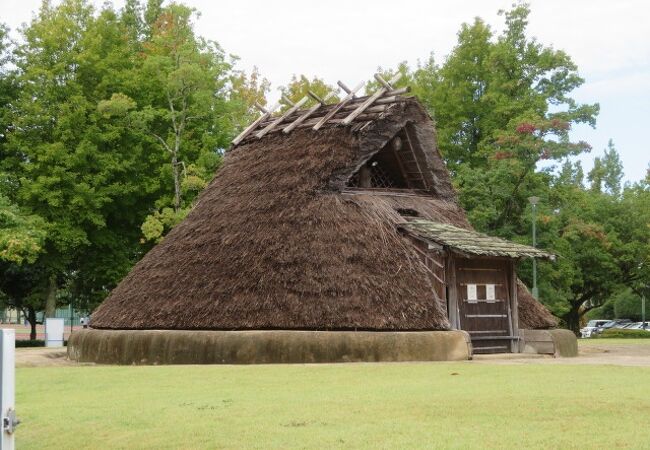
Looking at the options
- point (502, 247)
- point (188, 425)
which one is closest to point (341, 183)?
point (502, 247)

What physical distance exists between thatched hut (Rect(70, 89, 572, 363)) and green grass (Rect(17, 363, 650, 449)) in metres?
3.45

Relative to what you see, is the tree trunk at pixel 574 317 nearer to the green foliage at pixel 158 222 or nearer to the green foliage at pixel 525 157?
the green foliage at pixel 525 157

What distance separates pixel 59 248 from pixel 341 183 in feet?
62.7

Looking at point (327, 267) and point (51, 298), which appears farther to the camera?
point (51, 298)

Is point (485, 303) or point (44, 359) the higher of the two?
point (485, 303)

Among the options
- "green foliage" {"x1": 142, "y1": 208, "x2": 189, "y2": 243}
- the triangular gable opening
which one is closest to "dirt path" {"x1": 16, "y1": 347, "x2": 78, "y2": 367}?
"green foliage" {"x1": 142, "y1": 208, "x2": 189, "y2": 243}

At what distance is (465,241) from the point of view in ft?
82.9

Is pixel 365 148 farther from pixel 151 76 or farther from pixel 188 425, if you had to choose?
pixel 151 76

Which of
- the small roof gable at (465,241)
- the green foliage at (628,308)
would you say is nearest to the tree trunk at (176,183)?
the small roof gable at (465,241)

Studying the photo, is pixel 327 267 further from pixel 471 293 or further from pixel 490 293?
pixel 490 293

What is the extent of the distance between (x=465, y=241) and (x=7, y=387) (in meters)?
20.5

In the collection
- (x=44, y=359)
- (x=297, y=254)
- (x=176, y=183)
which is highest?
(x=176, y=183)

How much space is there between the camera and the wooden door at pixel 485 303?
26234 mm

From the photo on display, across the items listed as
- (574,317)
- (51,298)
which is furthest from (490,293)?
(574,317)
